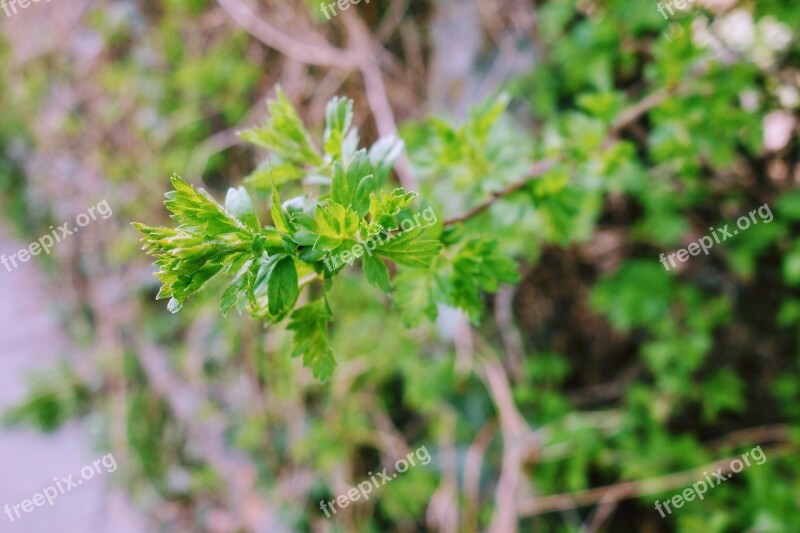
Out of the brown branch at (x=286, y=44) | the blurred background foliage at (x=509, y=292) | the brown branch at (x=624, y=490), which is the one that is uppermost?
the brown branch at (x=286, y=44)

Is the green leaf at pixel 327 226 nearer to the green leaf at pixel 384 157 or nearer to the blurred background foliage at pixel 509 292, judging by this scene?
the green leaf at pixel 384 157

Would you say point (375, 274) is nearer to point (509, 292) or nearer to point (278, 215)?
point (278, 215)

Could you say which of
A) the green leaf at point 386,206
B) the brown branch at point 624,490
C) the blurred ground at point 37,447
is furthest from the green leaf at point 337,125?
the blurred ground at point 37,447

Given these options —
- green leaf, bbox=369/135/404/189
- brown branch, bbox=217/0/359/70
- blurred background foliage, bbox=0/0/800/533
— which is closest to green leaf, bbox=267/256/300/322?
green leaf, bbox=369/135/404/189

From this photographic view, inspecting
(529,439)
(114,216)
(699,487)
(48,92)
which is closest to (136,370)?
(114,216)

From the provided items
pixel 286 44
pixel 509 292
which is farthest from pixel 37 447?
pixel 509 292

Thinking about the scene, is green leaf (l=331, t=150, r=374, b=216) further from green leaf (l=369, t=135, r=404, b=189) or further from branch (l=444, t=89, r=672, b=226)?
branch (l=444, t=89, r=672, b=226)
